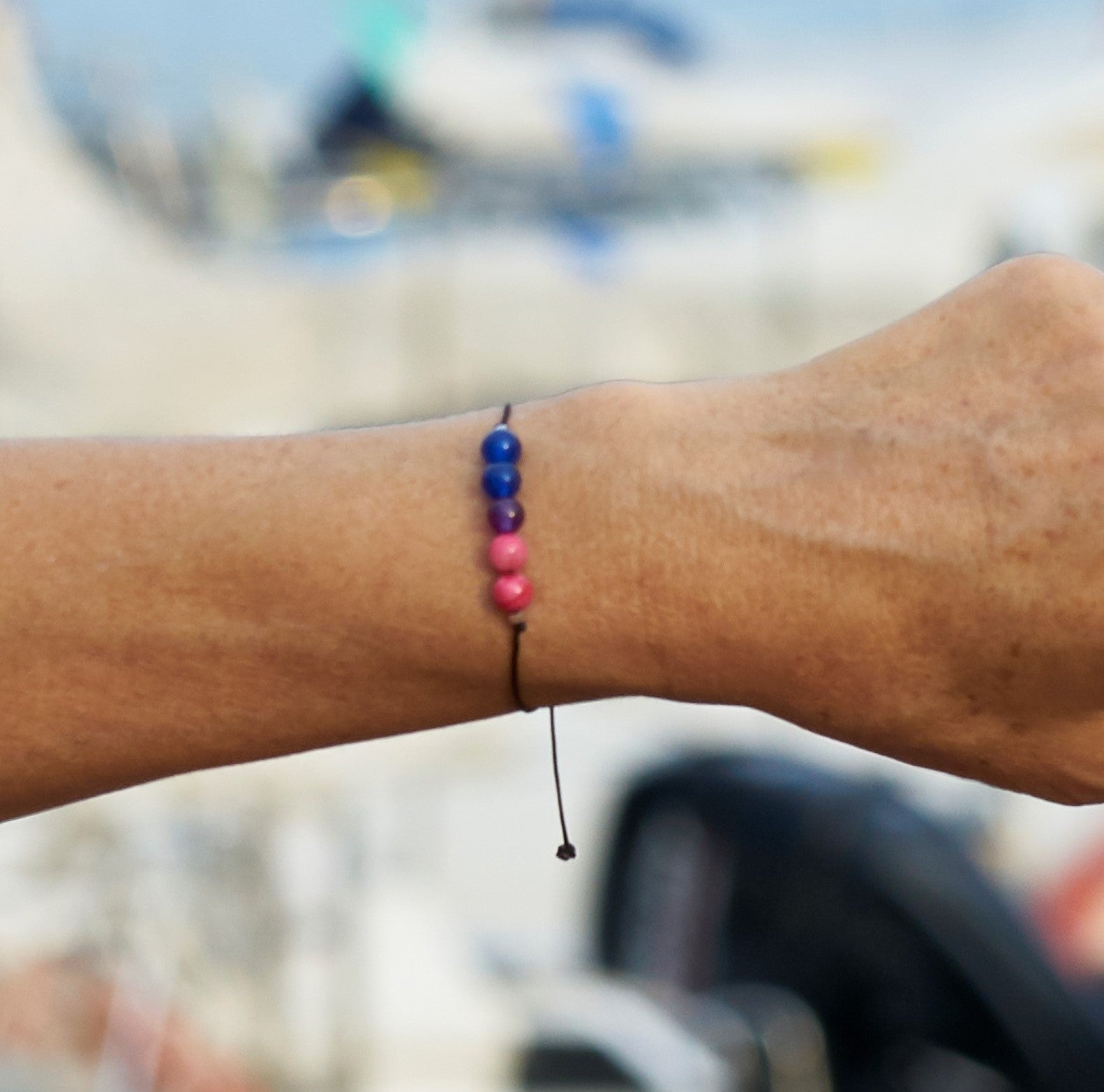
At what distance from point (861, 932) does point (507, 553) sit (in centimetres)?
176

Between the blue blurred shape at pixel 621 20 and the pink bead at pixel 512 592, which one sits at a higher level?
the blue blurred shape at pixel 621 20

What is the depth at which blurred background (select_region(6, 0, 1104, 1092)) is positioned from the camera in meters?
2.48

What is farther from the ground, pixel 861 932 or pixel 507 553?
pixel 507 553

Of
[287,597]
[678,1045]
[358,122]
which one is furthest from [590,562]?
[358,122]

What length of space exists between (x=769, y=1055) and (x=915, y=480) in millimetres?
1839

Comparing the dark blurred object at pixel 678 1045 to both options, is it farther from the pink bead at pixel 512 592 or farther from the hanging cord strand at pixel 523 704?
the pink bead at pixel 512 592

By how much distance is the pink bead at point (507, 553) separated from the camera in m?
0.83

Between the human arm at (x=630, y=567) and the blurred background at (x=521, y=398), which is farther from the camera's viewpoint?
the blurred background at (x=521, y=398)

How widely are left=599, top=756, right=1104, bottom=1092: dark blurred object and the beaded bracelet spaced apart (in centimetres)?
160

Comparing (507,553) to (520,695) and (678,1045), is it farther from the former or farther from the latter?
(678,1045)

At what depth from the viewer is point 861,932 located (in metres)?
2.39

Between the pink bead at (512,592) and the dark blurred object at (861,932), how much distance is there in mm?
1664

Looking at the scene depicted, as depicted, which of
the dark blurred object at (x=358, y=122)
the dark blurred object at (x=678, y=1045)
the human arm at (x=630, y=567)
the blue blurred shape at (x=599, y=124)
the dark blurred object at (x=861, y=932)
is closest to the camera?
the human arm at (x=630, y=567)

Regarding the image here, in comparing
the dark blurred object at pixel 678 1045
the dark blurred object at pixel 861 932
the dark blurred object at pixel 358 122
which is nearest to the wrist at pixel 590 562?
the dark blurred object at pixel 861 932
